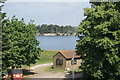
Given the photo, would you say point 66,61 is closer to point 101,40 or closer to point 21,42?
point 21,42

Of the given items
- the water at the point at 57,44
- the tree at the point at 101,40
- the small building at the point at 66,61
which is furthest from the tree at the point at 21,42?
the water at the point at 57,44

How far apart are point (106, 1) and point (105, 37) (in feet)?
16.7

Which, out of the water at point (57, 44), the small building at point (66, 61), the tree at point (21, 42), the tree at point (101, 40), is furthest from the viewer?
the water at point (57, 44)

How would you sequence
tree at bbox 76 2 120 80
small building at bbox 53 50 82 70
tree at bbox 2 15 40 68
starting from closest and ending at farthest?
tree at bbox 76 2 120 80 < tree at bbox 2 15 40 68 < small building at bbox 53 50 82 70

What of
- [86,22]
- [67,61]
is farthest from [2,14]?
[67,61]

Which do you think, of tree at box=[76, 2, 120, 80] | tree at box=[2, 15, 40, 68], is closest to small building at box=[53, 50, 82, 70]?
tree at box=[2, 15, 40, 68]

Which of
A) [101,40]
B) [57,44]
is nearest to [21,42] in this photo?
[101,40]

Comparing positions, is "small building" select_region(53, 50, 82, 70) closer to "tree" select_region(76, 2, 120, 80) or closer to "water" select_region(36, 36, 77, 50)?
"water" select_region(36, 36, 77, 50)

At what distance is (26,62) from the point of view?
32219mm

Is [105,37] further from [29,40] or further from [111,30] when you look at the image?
[29,40]

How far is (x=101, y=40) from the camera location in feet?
65.9

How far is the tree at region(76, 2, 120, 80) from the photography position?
19.9 m

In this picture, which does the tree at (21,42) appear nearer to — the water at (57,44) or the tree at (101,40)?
the tree at (101,40)

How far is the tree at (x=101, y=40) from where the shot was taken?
65.4 ft
